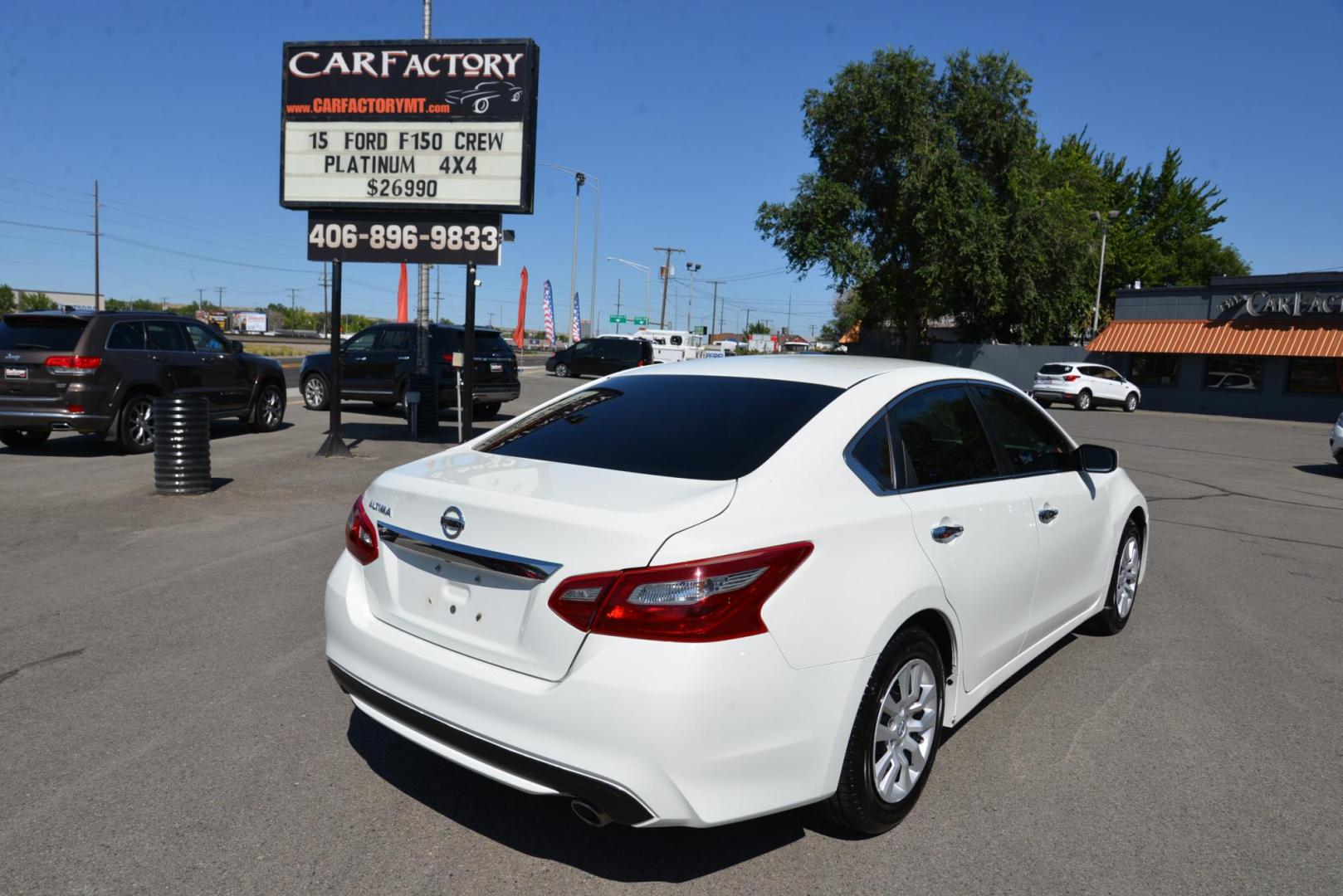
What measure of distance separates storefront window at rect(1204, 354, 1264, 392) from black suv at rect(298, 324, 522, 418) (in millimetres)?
30705

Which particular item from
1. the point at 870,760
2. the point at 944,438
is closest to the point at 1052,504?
the point at 944,438

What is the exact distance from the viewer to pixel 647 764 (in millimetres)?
2662

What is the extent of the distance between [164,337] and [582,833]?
11652 mm

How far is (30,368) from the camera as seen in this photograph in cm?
1123

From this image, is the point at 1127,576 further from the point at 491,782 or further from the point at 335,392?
the point at 335,392

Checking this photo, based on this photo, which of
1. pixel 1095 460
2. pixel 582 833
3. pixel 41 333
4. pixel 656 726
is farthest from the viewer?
pixel 41 333

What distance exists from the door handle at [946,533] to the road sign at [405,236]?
9869 mm

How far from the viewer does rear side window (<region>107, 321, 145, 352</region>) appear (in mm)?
11828

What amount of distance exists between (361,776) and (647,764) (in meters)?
1.52

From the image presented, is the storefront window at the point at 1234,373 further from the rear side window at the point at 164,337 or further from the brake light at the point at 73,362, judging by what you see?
the brake light at the point at 73,362

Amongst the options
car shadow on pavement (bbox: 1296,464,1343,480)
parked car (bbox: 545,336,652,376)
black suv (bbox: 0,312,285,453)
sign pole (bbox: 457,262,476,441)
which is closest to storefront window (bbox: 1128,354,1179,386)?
parked car (bbox: 545,336,652,376)

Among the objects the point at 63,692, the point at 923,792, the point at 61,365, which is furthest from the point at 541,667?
the point at 61,365

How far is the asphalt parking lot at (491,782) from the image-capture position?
3.06 m

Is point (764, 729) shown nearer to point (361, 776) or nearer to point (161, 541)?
point (361, 776)
